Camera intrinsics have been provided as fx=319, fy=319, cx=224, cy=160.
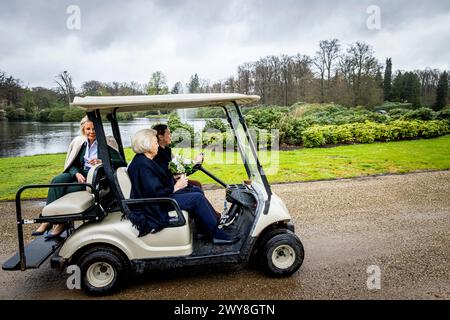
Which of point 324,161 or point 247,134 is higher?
point 247,134

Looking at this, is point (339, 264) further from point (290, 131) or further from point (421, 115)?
point (421, 115)

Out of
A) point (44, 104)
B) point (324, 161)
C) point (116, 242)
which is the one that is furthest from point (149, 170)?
point (44, 104)

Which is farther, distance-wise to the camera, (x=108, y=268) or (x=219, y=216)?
(x=219, y=216)

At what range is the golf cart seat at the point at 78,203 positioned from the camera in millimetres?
3127

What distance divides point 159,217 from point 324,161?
25.5 ft

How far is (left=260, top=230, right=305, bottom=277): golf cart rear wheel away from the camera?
3420 millimetres

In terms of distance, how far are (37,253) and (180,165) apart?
70.8 inches

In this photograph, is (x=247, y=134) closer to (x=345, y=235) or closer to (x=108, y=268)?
(x=108, y=268)

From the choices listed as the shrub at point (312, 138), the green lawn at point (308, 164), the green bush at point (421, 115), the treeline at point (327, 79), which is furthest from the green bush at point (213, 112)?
the treeline at point (327, 79)

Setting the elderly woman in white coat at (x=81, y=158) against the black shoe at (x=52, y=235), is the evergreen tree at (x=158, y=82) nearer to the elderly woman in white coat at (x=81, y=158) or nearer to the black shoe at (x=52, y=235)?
the elderly woman in white coat at (x=81, y=158)

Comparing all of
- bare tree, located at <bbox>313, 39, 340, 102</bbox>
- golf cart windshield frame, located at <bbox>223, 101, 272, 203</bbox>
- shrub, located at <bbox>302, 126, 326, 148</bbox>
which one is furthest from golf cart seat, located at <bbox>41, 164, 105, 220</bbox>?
bare tree, located at <bbox>313, 39, 340, 102</bbox>

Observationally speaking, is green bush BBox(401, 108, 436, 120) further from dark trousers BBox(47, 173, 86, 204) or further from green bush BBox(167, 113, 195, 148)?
dark trousers BBox(47, 173, 86, 204)

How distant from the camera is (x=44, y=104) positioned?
110ft

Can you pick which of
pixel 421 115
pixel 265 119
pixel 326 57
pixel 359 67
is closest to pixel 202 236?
pixel 265 119
